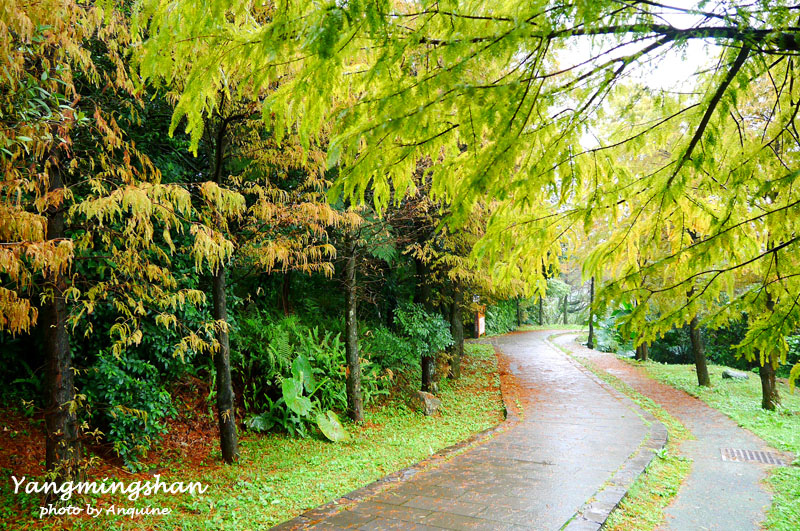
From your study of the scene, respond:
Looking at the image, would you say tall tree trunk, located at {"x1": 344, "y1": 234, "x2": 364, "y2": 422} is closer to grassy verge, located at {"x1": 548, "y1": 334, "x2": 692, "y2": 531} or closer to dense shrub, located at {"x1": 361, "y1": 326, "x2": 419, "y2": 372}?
dense shrub, located at {"x1": 361, "y1": 326, "x2": 419, "y2": 372}

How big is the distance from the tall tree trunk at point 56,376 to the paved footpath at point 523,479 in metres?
2.28

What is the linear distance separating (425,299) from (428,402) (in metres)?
2.43

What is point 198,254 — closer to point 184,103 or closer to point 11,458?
point 184,103

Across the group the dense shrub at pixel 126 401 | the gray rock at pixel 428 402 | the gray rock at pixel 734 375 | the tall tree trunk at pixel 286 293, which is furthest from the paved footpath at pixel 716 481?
the tall tree trunk at pixel 286 293

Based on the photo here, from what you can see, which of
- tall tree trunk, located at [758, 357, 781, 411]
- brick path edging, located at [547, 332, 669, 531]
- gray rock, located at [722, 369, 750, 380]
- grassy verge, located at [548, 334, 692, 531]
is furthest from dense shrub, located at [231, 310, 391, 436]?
gray rock, located at [722, 369, 750, 380]

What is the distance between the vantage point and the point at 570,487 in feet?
17.3

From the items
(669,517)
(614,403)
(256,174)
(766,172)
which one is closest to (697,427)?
(614,403)

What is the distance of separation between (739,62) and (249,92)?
507cm

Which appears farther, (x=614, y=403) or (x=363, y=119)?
(x=614, y=403)

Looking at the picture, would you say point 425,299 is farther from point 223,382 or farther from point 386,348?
point 223,382

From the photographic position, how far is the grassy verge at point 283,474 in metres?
4.68

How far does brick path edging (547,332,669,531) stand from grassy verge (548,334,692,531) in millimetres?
55

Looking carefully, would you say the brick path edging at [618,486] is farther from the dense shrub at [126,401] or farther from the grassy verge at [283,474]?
the dense shrub at [126,401]

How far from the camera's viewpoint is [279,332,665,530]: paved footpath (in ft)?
14.8
